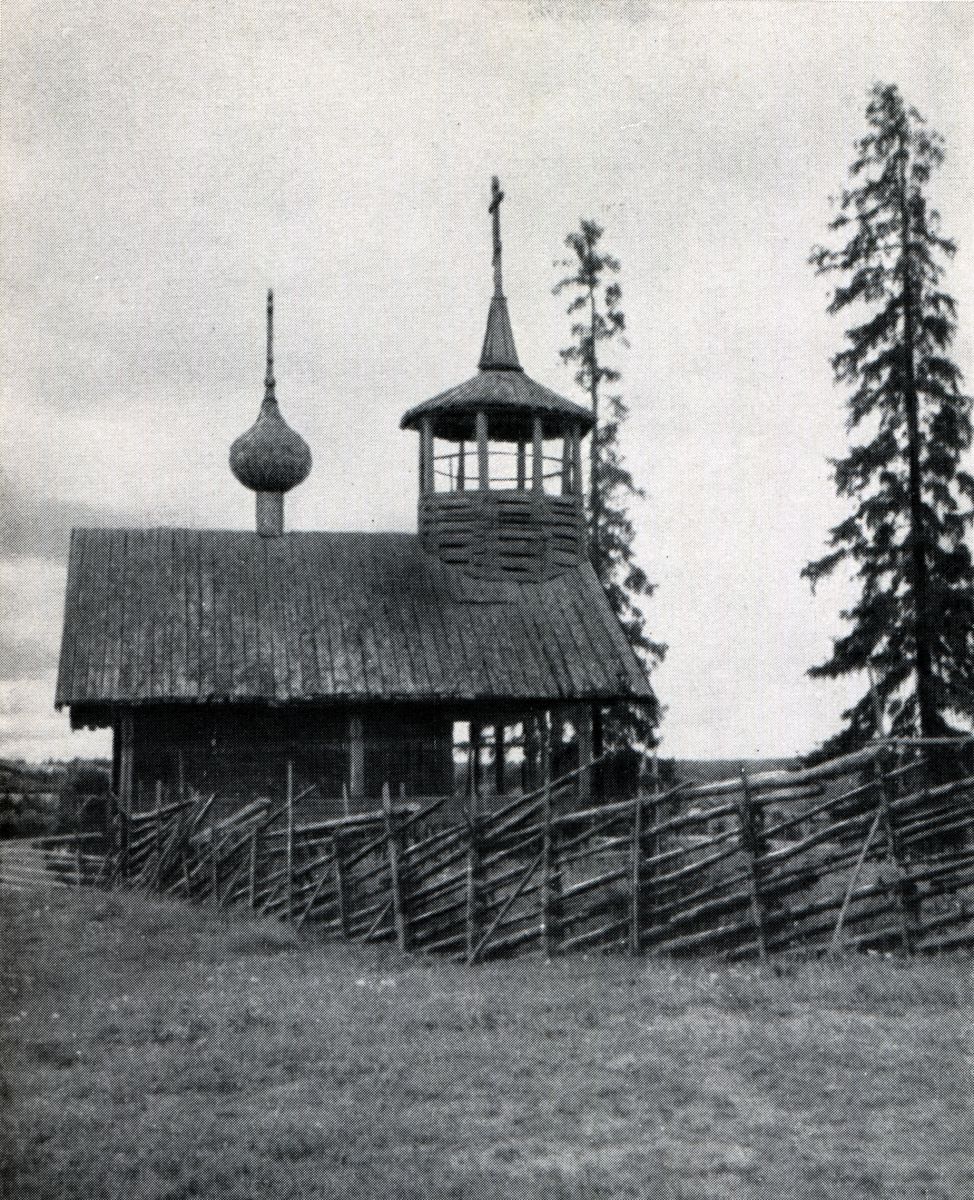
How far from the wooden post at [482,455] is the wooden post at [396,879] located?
35.7 feet

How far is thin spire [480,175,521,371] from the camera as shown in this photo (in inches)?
952

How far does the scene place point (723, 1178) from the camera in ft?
20.6

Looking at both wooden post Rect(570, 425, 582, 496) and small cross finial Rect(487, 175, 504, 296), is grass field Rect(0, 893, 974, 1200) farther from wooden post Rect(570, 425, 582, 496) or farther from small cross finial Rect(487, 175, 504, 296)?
small cross finial Rect(487, 175, 504, 296)

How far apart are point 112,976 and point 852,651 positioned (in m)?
14.1

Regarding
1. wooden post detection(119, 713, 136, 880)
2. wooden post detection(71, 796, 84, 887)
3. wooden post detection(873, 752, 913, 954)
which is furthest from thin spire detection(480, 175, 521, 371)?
wooden post detection(873, 752, 913, 954)

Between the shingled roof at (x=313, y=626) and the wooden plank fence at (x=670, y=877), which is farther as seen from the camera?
the shingled roof at (x=313, y=626)

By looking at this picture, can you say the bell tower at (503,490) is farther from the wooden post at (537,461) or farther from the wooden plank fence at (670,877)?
the wooden plank fence at (670,877)

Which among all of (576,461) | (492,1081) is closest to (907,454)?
(576,461)

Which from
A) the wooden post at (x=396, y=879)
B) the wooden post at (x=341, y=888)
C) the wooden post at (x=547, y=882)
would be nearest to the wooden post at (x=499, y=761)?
the wooden post at (x=341, y=888)

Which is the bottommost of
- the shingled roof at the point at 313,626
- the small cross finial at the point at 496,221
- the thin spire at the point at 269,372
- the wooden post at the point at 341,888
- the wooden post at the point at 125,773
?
the wooden post at the point at 341,888

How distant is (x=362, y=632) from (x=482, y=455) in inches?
156

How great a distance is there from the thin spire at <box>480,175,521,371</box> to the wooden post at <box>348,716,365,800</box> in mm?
7312

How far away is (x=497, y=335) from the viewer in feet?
79.9

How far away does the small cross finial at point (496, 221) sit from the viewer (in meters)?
23.3
